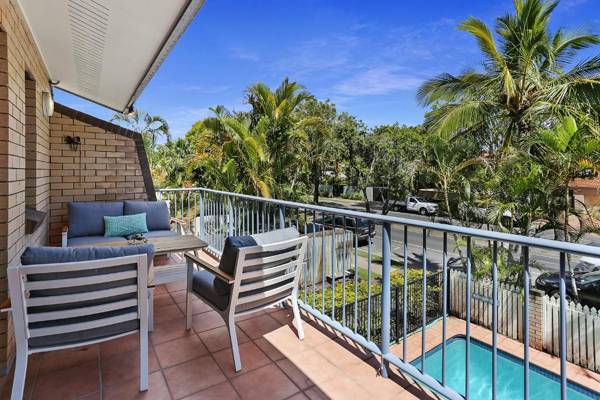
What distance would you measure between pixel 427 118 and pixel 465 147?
5.88 ft

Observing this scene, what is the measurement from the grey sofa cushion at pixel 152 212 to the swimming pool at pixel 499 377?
15.7 ft

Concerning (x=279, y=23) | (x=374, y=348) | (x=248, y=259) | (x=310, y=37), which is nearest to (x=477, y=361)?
(x=374, y=348)

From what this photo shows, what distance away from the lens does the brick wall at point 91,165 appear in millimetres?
4992

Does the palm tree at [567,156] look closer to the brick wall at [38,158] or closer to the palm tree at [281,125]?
the palm tree at [281,125]

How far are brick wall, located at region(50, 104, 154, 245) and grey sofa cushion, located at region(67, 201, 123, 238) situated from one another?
23.5 inches

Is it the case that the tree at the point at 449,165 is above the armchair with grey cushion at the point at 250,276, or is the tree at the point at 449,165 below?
above

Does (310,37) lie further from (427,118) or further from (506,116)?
(506,116)

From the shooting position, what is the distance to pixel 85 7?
2.79 metres

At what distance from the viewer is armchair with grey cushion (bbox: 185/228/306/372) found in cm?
231

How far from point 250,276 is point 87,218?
137 inches

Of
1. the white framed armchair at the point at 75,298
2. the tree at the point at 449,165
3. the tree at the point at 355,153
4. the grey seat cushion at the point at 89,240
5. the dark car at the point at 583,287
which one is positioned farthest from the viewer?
the tree at the point at 355,153

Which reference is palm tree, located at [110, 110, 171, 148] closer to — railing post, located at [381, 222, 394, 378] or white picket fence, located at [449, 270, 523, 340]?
white picket fence, located at [449, 270, 523, 340]

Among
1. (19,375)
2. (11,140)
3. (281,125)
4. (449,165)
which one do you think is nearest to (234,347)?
(19,375)

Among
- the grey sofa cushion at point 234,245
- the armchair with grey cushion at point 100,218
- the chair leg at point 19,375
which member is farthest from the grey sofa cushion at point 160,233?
the chair leg at point 19,375
